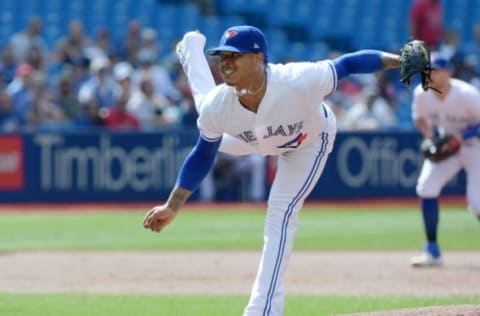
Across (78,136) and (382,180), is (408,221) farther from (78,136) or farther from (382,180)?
(78,136)

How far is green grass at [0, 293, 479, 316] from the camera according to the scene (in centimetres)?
776

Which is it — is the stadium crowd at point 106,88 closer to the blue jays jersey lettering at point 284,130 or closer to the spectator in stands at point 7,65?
the spectator in stands at point 7,65

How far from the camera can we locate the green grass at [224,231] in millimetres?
12938

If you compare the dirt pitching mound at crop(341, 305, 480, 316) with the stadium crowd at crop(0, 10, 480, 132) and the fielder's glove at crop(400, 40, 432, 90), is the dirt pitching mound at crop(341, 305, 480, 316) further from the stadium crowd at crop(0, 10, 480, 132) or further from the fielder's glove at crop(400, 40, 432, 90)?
the stadium crowd at crop(0, 10, 480, 132)

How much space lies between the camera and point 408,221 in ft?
51.4

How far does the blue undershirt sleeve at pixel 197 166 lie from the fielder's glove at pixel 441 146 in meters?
4.46

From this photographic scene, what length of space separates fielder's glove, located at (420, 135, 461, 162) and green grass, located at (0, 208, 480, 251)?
1.93 m

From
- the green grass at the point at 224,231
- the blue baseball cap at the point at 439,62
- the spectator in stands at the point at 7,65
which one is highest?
the blue baseball cap at the point at 439,62

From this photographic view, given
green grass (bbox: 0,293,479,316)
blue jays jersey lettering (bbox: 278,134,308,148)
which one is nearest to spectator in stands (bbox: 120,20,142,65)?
green grass (bbox: 0,293,479,316)

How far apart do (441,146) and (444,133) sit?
12.1 inches

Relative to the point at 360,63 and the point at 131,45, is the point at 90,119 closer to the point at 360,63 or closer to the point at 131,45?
the point at 131,45

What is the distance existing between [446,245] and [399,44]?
10536 mm

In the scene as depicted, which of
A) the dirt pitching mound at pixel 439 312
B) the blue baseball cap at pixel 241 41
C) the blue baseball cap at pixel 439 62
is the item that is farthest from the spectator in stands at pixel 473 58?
the blue baseball cap at pixel 241 41

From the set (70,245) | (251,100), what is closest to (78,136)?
(70,245)
